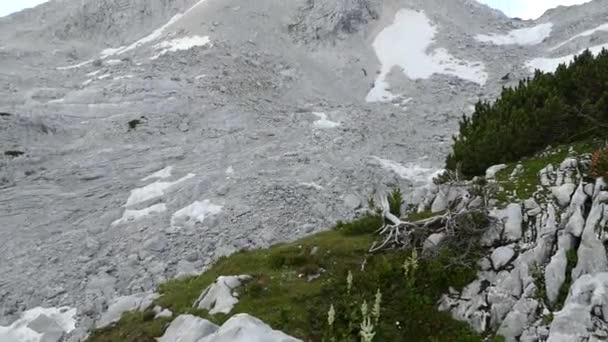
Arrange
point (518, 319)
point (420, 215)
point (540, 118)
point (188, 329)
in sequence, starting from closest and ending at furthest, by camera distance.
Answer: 1. point (518, 319)
2. point (188, 329)
3. point (420, 215)
4. point (540, 118)

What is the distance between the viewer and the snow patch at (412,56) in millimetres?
61128

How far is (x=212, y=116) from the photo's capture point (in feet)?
159

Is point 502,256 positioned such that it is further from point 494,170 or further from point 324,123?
point 324,123

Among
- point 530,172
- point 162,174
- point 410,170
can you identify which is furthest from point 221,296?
point 410,170

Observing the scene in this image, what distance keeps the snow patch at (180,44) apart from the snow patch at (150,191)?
30.6m

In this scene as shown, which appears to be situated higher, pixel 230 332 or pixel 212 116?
pixel 230 332

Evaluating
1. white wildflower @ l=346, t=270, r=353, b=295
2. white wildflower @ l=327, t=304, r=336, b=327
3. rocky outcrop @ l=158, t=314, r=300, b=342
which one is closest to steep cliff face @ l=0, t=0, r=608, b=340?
rocky outcrop @ l=158, t=314, r=300, b=342

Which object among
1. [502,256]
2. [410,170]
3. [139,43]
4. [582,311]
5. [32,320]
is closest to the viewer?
[582,311]

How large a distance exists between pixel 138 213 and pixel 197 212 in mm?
4354

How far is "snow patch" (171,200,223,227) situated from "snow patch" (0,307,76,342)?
882cm

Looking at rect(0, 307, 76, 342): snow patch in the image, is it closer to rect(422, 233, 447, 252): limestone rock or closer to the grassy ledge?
the grassy ledge

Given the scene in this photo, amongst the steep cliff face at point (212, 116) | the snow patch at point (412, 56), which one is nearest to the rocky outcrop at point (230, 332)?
the steep cliff face at point (212, 116)

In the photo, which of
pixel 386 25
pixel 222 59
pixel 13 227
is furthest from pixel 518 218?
pixel 386 25

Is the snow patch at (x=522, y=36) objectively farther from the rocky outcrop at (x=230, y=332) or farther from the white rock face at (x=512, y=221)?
the rocky outcrop at (x=230, y=332)
